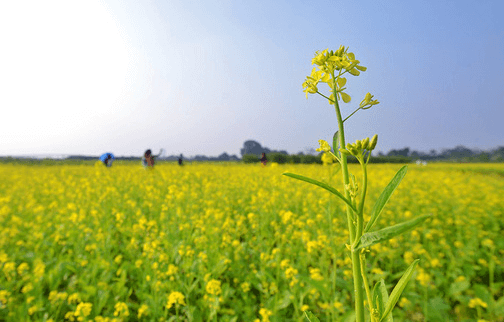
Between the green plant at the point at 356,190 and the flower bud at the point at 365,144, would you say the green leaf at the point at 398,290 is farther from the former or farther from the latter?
the flower bud at the point at 365,144

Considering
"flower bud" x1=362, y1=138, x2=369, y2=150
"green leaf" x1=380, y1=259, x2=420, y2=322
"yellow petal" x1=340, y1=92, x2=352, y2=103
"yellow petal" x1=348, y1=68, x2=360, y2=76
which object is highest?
"yellow petal" x1=348, y1=68, x2=360, y2=76

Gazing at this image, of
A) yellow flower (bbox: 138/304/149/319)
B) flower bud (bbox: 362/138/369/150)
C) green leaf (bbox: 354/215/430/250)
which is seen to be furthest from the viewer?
yellow flower (bbox: 138/304/149/319)

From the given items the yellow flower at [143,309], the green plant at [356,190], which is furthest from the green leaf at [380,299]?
the yellow flower at [143,309]

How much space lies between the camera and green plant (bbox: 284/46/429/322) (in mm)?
433

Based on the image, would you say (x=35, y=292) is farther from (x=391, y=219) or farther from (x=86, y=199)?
(x=391, y=219)

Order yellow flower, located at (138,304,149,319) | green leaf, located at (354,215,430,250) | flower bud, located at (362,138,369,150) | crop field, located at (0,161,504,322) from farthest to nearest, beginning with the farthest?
crop field, located at (0,161,504,322)
yellow flower, located at (138,304,149,319)
flower bud, located at (362,138,369,150)
green leaf, located at (354,215,430,250)

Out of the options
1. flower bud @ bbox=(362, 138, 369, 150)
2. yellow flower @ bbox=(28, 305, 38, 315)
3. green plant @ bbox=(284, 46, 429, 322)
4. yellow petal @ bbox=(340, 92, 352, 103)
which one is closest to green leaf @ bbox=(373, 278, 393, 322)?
green plant @ bbox=(284, 46, 429, 322)

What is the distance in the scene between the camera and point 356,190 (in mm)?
453

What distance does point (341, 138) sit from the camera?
1.46 ft

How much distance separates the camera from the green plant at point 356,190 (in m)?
0.43

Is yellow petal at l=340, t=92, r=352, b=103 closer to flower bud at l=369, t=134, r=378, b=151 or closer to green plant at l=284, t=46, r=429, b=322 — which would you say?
green plant at l=284, t=46, r=429, b=322

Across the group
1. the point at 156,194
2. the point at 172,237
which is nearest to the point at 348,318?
the point at 172,237

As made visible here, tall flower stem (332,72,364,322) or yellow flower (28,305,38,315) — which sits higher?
tall flower stem (332,72,364,322)

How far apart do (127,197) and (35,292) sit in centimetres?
364
